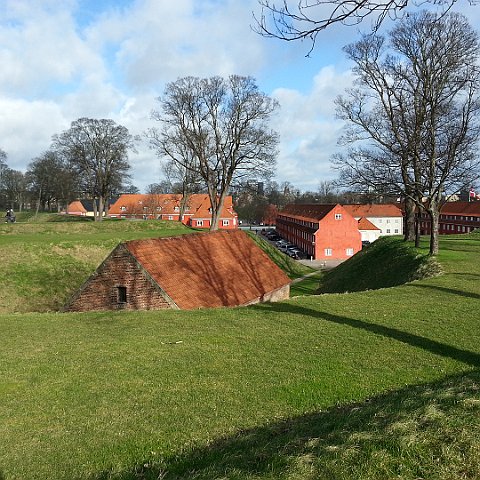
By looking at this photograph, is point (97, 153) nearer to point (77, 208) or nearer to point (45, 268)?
point (45, 268)

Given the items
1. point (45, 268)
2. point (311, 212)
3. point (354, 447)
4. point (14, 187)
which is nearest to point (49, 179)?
point (14, 187)

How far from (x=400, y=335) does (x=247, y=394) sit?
4242 millimetres

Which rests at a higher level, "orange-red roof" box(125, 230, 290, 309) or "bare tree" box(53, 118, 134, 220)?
"bare tree" box(53, 118, 134, 220)

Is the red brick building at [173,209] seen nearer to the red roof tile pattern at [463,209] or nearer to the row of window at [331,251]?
the row of window at [331,251]

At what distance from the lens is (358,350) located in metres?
8.72

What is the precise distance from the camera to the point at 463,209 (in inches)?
2950

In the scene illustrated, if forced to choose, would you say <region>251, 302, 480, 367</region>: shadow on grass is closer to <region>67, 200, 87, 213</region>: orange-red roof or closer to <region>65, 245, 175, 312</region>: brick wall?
<region>65, 245, 175, 312</region>: brick wall

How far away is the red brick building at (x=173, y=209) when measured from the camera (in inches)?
2933

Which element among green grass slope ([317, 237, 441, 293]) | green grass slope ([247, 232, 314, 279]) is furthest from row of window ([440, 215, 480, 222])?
green grass slope ([317, 237, 441, 293])

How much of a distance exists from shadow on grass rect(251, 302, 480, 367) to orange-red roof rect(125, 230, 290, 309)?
3864 millimetres

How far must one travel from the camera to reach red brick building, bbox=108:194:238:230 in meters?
74.5

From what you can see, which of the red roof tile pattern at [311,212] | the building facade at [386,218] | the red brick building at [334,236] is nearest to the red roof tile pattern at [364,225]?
the red roof tile pattern at [311,212]

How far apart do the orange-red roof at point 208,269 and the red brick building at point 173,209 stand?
49938 mm

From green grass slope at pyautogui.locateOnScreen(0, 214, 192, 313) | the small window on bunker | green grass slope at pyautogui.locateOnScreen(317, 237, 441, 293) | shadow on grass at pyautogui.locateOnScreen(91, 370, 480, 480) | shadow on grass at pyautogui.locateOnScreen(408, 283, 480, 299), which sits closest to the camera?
shadow on grass at pyautogui.locateOnScreen(91, 370, 480, 480)
